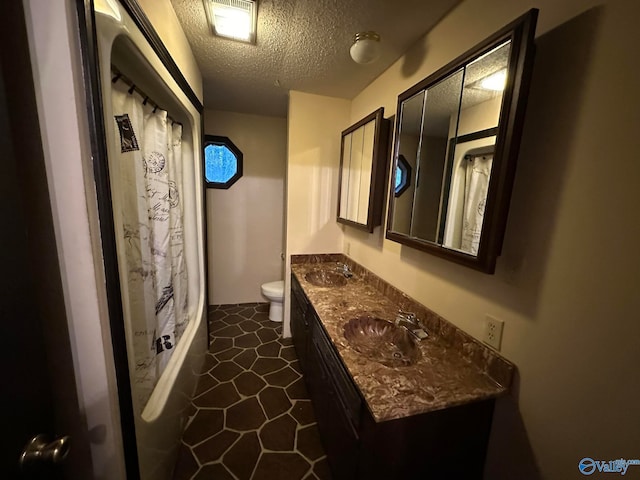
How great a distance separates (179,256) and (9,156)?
1291 millimetres

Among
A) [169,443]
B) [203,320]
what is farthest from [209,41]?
[169,443]

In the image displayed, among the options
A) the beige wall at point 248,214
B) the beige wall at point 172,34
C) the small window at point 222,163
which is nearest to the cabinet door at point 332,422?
the beige wall at point 172,34

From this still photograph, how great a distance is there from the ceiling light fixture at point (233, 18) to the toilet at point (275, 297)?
7.26 feet

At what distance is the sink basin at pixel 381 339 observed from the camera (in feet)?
4.06

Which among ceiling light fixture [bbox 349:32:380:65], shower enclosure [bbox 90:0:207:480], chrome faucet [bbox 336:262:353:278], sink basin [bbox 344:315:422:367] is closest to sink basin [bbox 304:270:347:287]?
chrome faucet [bbox 336:262:353:278]

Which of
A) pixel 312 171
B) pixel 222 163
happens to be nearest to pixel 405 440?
pixel 312 171

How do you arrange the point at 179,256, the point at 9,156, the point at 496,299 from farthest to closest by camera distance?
1. the point at 179,256
2. the point at 496,299
3. the point at 9,156

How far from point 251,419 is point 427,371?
51.8 inches

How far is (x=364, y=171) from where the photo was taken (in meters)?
1.96

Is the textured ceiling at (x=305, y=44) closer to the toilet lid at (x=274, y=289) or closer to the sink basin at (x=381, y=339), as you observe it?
the sink basin at (x=381, y=339)

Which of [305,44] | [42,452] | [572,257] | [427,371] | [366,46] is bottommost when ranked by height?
[427,371]

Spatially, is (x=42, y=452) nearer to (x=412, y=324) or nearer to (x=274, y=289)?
(x=412, y=324)

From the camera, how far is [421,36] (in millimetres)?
1409

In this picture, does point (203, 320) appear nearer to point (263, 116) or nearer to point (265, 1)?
point (265, 1)
